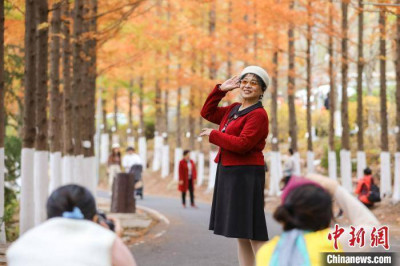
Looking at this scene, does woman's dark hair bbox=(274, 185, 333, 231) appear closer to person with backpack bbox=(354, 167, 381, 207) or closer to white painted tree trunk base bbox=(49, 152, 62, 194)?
white painted tree trunk base bbox=(49, 152, 62, 194)

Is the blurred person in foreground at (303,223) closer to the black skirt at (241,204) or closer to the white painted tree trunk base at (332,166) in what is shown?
the black skirt at (241,204)

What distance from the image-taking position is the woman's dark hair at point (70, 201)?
389 cm

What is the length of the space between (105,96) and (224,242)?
32.5m

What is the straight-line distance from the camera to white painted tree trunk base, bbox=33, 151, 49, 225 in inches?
524

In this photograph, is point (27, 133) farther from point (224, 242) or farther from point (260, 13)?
point (260, 13)

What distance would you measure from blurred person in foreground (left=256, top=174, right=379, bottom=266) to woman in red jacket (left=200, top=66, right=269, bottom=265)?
2489 millimetres

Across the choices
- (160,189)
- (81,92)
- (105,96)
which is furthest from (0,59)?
(105,96)

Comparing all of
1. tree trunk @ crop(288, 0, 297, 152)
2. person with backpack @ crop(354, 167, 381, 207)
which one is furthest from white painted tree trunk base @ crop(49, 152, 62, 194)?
tree trunk @ crop(288, 0, 297, 152)

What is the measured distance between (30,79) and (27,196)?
1.92 metres

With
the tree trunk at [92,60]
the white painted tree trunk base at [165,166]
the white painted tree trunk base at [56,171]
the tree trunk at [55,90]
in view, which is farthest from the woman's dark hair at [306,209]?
the white painted tree trunk base at [165,166]

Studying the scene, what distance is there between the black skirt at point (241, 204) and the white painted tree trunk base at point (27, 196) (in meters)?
6.58

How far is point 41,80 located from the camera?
13555 mm

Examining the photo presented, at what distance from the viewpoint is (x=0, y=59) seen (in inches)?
480

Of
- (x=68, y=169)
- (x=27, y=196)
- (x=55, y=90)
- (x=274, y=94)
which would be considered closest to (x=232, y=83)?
(x=27, y=196)
